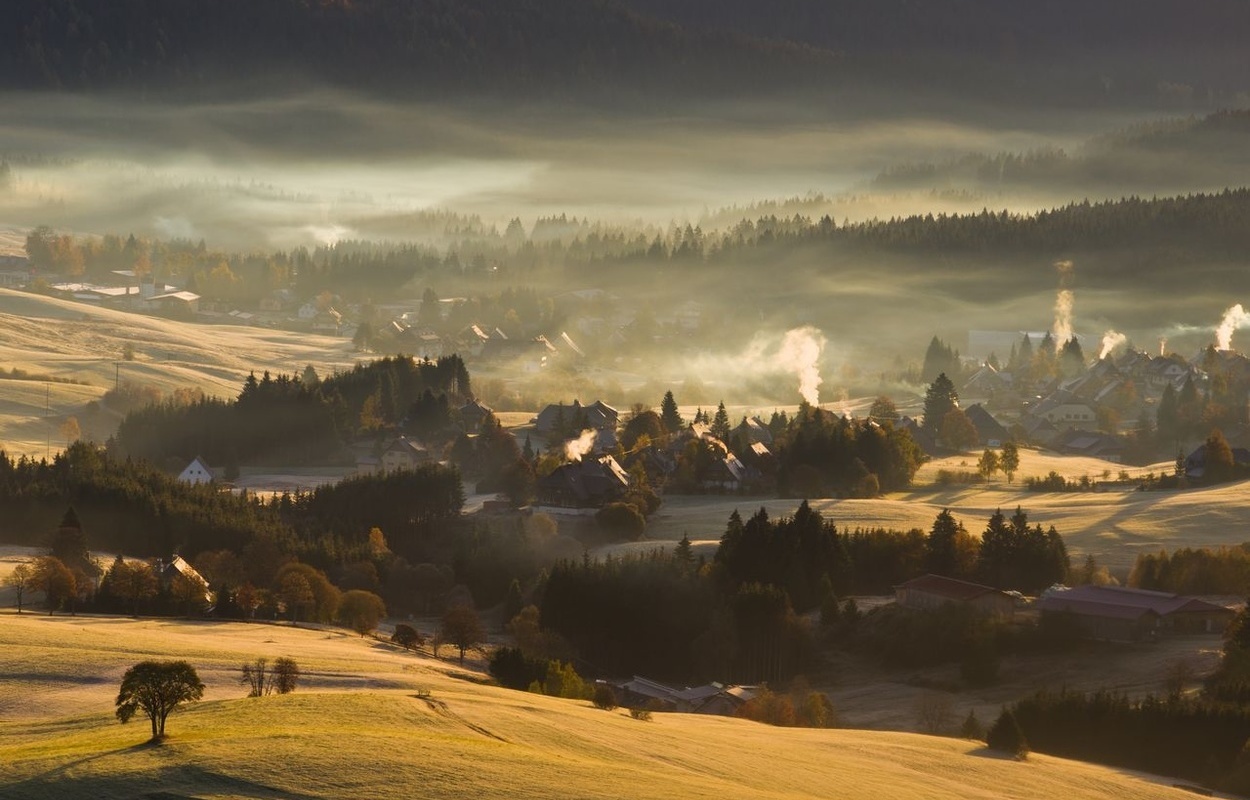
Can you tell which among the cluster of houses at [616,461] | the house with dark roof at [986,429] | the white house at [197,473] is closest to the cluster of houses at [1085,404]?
the house with dark roof at [986,429]

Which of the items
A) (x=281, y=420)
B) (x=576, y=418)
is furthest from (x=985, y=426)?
(x=281, y=420)

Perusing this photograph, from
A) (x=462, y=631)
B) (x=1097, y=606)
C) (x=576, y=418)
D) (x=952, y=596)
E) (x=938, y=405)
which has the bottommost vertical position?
(x=462, y=631)

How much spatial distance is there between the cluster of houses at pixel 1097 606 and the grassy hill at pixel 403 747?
1836 centimetres

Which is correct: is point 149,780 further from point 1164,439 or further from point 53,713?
point 1164,439

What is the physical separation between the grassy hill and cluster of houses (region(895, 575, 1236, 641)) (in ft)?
60.2

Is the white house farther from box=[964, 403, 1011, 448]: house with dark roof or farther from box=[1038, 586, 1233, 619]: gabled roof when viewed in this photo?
box=[1038, 586, 1233, 619]: gabled roof

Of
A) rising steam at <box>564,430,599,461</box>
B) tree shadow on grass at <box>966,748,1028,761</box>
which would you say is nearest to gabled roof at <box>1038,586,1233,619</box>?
tree shadow on grass at <box>966,748,1028,761</box>

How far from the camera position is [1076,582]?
92438 mm

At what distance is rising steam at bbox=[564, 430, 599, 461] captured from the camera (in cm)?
13100

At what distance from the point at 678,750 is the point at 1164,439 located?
107036 mm

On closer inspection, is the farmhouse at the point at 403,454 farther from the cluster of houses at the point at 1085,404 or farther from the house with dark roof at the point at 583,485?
the cluster of houses at the point at 1085,404

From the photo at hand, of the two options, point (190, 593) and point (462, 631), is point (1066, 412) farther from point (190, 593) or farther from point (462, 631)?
point (462, 631)

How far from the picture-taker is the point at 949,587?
86.6 meters

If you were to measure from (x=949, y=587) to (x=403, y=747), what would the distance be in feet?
137
